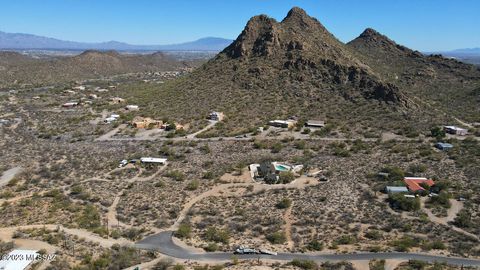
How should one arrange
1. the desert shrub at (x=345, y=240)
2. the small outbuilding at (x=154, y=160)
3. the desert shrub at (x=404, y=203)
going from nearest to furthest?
the desert shrub at (x=345, y=240), the desert shrub at (x=404, y=203), the small outbuilding at (x=154, y=160)

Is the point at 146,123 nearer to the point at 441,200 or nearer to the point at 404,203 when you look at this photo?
the point at 404,203

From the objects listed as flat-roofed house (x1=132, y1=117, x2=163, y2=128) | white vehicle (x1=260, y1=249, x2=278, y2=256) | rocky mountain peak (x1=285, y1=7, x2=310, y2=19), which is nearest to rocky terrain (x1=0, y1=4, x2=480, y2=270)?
white vehicle (x1=260, y1=249, x2=278, y2=256)

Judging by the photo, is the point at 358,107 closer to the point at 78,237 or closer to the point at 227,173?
the point at 227,173

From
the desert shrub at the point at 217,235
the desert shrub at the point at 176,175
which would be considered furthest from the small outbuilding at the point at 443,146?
the desert shrub at the point at 217,235

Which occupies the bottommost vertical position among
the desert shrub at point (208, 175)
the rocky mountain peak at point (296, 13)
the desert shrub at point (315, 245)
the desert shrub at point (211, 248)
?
the desert shrub at point (211, 248)

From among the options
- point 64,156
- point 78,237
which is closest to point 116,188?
point 78,237

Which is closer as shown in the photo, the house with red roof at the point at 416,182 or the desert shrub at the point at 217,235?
the desert shrub at the point at 217,235

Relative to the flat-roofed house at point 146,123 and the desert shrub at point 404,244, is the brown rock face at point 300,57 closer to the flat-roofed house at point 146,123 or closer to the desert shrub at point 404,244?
the flat-roofed house at point 146,123
